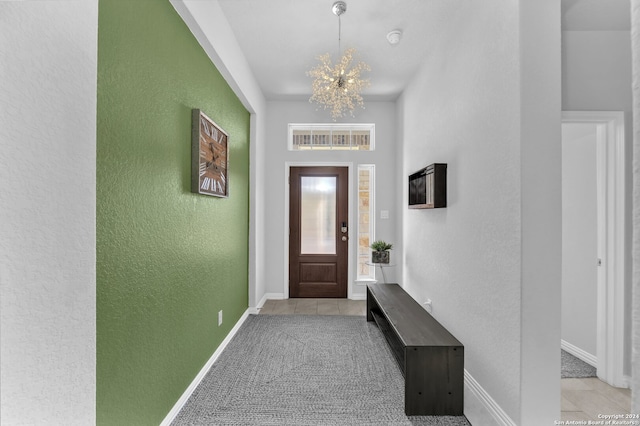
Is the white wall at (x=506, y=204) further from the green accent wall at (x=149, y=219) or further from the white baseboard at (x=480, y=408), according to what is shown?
the green accent wall at (x=149, y=219)

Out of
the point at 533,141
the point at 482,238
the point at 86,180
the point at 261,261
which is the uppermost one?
the point at 533,141

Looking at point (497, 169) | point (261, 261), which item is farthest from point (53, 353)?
point (261, 261)

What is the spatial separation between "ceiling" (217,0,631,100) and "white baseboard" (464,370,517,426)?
2.51 m

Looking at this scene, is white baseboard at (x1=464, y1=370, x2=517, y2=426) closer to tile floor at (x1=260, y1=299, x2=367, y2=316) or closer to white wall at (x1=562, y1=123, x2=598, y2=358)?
white wall at (x1=562, y1=123, x2=598, y2=358)

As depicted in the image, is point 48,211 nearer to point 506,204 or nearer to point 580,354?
point 506,204

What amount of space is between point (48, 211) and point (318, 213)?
12.2 feet

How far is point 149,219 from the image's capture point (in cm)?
157

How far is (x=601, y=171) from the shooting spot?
2275 mm

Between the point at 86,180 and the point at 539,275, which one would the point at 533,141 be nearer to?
the point at 539,275

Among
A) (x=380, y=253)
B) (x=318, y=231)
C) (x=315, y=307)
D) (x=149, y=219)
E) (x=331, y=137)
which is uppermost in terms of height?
(x=331, y=137)

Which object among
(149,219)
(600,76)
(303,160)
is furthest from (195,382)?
(600,76)

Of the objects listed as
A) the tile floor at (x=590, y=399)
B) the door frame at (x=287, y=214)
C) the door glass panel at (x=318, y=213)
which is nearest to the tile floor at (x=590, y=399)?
the tile floor at (x=590, y=399)

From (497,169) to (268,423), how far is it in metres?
2.02

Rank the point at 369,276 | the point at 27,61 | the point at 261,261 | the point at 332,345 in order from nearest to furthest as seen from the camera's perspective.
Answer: the point at 27,61 < the point at 332,345 < the point at 261,261 < the point at 369,276
